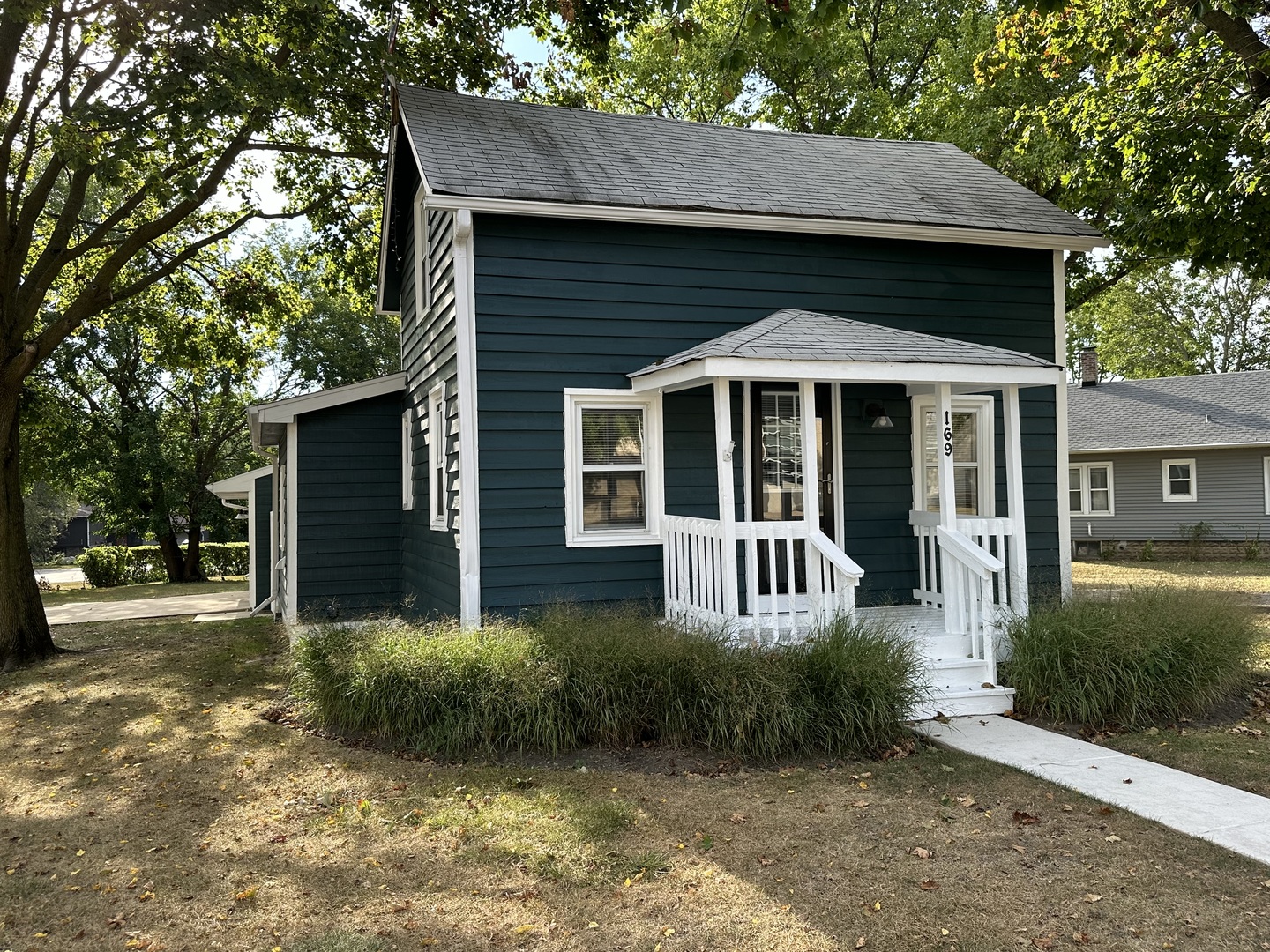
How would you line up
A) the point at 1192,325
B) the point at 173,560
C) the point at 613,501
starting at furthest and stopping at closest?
the point at 1192,325, the point at 173,560, the point at 613,501

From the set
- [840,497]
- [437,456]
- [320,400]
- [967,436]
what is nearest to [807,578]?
[840,497]

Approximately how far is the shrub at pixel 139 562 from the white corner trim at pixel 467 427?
20.9 m

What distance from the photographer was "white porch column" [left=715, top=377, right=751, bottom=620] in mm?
Answer: 6957

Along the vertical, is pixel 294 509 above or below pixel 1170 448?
below

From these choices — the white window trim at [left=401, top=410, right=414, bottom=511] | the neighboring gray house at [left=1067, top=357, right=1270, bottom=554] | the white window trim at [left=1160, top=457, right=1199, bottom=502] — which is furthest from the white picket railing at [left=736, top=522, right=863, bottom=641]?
the white window trim at [left=1160, top=457, right=1199, bottom=502]

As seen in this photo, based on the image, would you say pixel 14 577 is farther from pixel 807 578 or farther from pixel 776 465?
pixel 807 578

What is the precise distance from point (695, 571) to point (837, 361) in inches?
82.7

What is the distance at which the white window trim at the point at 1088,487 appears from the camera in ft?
79.5

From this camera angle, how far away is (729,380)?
8070 mm

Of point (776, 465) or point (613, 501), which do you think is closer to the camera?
point (613, 501)

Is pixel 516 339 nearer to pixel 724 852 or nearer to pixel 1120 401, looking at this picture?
pixel 724 852

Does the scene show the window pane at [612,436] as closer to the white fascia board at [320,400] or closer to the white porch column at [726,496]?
the white porch column at [726,496]

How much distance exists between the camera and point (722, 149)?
33.3 ft

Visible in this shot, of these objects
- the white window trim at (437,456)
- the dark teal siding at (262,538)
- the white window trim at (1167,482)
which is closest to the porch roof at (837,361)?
the white window trim at (437,456)
